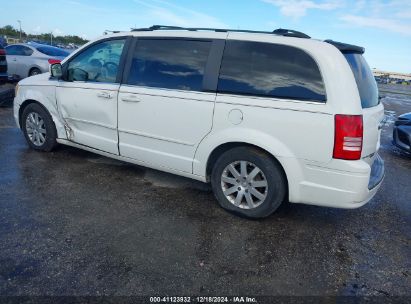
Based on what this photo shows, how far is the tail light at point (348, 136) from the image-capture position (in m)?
Answer: 3.16

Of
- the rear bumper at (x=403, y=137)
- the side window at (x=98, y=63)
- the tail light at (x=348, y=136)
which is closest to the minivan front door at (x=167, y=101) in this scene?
the side window at (x=98, y=63)

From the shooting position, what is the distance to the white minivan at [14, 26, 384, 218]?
10.7 ft

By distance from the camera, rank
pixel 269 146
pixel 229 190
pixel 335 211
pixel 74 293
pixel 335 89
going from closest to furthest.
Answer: pixel 74 293 → pixel 335 89 → pixel 269 146 → pixel 229 190 → pixel 335 211

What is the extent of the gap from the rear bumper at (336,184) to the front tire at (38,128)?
368 cm

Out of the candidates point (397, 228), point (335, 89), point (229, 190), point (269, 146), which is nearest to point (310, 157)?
point (269, 146)

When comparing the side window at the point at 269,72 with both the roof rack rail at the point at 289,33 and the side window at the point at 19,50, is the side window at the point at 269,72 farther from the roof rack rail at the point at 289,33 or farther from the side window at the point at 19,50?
the side window at the point at 19,50

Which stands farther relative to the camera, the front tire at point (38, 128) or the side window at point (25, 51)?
the side window at point (25, 51)

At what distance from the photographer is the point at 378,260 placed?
3244mm

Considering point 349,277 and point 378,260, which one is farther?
point 378,260

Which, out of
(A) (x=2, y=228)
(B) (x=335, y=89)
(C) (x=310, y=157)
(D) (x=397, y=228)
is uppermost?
(B) (x=335, y=89)

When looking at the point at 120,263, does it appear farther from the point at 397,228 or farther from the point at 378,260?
the point at 397,228

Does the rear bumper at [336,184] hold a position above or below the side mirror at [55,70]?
below

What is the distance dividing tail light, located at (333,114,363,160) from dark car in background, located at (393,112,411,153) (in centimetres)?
449

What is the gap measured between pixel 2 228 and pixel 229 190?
7.45 feet
